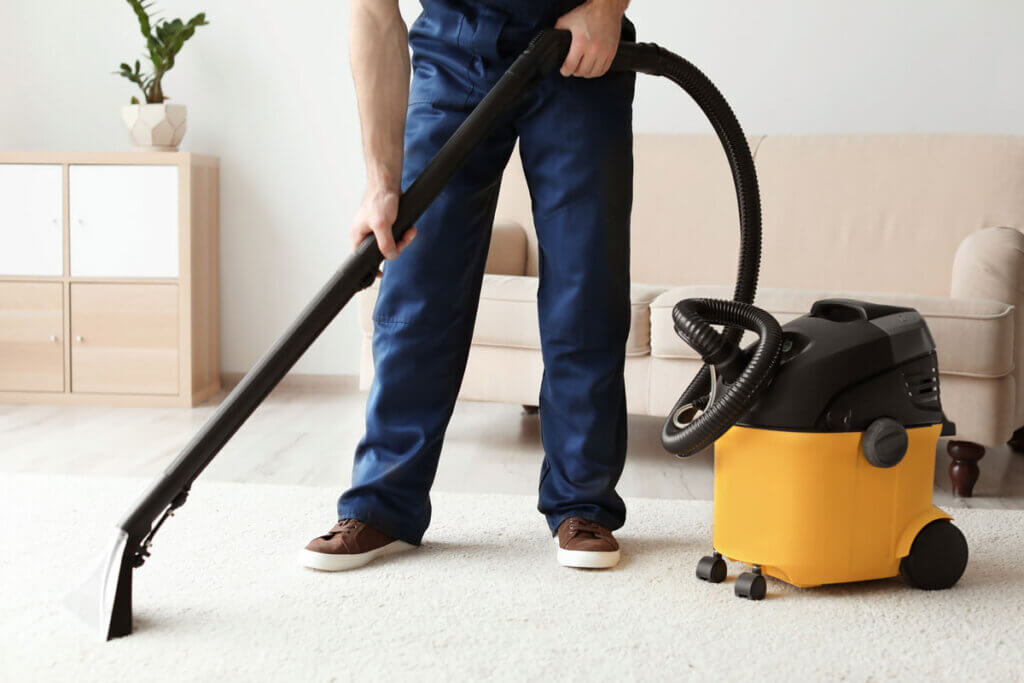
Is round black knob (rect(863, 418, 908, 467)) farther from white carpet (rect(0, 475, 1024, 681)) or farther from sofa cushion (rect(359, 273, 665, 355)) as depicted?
sofa cushion (rect(359, 273, 665, 355))

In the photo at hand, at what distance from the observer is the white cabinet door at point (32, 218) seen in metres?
2.82

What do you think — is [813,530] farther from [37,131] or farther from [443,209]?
[37,131]

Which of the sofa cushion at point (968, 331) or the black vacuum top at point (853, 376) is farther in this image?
the sofa cushion at point (968, 331)

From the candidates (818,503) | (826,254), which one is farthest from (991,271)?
(818,503)

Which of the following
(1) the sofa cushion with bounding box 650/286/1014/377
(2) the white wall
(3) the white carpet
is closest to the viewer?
(3) the white carpet

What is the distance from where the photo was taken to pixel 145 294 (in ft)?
9.30

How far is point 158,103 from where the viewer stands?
9.48 feet

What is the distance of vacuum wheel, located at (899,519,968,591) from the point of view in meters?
1.37

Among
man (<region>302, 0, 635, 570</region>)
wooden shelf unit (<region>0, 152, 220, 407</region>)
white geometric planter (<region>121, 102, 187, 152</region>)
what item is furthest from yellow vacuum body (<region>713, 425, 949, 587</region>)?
white geometric planter (<region>121, 102, 187, 152</region>)

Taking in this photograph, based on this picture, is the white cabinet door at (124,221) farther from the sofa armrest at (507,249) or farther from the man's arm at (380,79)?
the man's arm at (380,79)

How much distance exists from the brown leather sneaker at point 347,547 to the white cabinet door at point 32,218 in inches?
69.9

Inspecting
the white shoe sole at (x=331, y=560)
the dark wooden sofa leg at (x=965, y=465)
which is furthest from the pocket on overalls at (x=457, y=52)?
the dark wooden sofa leg at (x=965, y=465)

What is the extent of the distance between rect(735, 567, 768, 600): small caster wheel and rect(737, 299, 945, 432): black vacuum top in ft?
0.67

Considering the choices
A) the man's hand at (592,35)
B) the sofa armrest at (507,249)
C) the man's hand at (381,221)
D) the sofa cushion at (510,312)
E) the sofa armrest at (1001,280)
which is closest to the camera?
the man's hand at (381,221)
